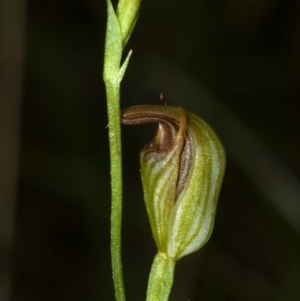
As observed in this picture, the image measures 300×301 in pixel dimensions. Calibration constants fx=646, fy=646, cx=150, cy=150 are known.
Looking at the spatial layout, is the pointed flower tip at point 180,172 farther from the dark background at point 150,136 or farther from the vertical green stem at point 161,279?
the dark background at point 150,136

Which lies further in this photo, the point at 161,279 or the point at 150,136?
the point at 150,136

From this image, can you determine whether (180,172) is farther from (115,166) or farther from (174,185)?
(115,166)

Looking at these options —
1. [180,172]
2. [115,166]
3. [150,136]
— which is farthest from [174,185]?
[150,136]

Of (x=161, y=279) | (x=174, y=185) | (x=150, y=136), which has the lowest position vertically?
(x=150, y=136)

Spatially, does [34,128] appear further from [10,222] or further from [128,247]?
[128,247]

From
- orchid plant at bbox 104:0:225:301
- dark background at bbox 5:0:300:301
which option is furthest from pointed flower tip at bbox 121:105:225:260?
dark background at bbox 5:0:300:301

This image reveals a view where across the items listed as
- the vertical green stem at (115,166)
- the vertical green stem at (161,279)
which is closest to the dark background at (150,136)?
the vertical green stem at (161,279)
